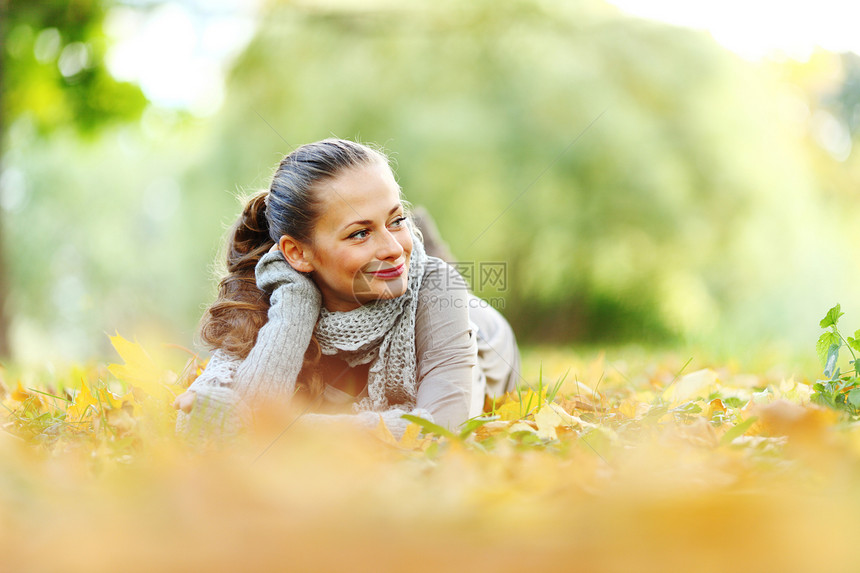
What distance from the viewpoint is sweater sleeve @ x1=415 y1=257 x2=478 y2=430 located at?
1.83 meters

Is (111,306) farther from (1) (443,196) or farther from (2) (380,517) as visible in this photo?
(2) (380,517)

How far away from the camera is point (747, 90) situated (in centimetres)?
708

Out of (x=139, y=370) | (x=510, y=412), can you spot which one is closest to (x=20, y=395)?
(x=139, y=370)

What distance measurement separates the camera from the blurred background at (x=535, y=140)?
6.61 metres

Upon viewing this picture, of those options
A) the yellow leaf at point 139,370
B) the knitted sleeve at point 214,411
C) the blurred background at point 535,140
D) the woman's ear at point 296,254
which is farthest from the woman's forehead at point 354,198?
the blurred background at point 535,140

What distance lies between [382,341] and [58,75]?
19.0ft

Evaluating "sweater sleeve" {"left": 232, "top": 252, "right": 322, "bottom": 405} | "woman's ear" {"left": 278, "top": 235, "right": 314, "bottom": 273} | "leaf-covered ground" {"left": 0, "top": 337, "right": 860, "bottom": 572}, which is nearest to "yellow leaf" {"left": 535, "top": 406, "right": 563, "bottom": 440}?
"leaf-covered ground" {"left": 0, "top": 337, "right": 860, "bottom": 572}

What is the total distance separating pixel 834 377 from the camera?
176 centimetres

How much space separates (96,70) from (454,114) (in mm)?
3342

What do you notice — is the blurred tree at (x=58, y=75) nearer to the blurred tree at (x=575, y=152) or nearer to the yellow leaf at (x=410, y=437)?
the blurred tree at (x=575, y=152)

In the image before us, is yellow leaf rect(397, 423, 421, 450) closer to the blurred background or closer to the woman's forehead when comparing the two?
the woman's forehead

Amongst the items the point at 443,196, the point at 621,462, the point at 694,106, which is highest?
the point at 694,106

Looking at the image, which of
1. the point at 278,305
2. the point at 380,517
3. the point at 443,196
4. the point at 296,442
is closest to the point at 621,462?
the point at 380,517

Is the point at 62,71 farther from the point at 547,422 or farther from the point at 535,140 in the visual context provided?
the point at 547,422
